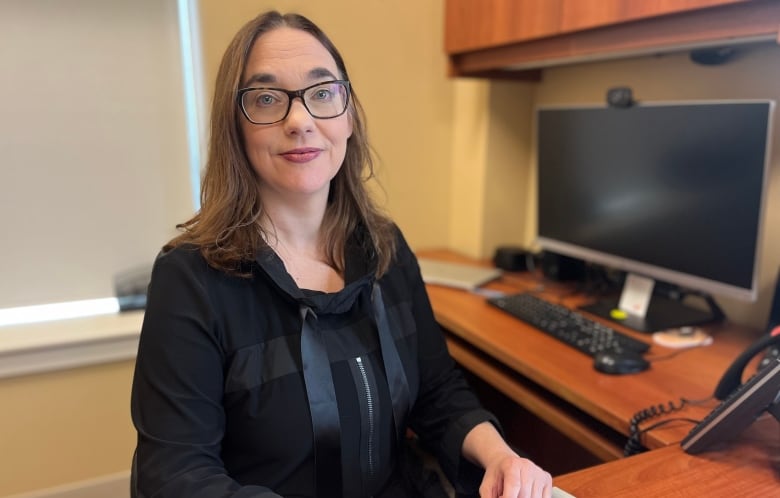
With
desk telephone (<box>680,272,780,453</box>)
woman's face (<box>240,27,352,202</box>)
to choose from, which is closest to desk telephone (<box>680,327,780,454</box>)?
desk telephone (<box>680,272,780,453</box>)

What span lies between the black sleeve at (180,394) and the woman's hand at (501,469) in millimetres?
364

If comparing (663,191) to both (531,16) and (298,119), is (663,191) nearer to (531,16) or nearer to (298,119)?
(531,16)

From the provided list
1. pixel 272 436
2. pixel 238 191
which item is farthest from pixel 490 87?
pixel 272 436

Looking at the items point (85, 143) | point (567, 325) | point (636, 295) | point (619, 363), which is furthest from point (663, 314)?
point (85, 143)

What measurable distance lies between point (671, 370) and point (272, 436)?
3.01 feet

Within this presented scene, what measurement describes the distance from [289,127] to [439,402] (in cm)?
63

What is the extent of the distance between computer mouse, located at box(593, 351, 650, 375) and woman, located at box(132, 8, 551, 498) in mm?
357

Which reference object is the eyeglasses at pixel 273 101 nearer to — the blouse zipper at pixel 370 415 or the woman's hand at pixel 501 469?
the blouse zipper at pixel 370 415

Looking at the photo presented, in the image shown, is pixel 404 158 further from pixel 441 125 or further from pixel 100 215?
pixel 100 215

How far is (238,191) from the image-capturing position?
40.6 inches

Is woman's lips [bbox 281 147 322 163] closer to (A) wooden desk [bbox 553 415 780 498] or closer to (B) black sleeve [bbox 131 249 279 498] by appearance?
(B) black sleeve [bbox 131 249 279 498]

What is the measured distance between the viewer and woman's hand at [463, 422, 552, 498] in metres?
0.88

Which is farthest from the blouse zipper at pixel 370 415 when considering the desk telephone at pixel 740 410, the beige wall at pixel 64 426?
the beige wall at pixel 64 426

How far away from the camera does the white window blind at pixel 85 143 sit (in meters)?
1.69
